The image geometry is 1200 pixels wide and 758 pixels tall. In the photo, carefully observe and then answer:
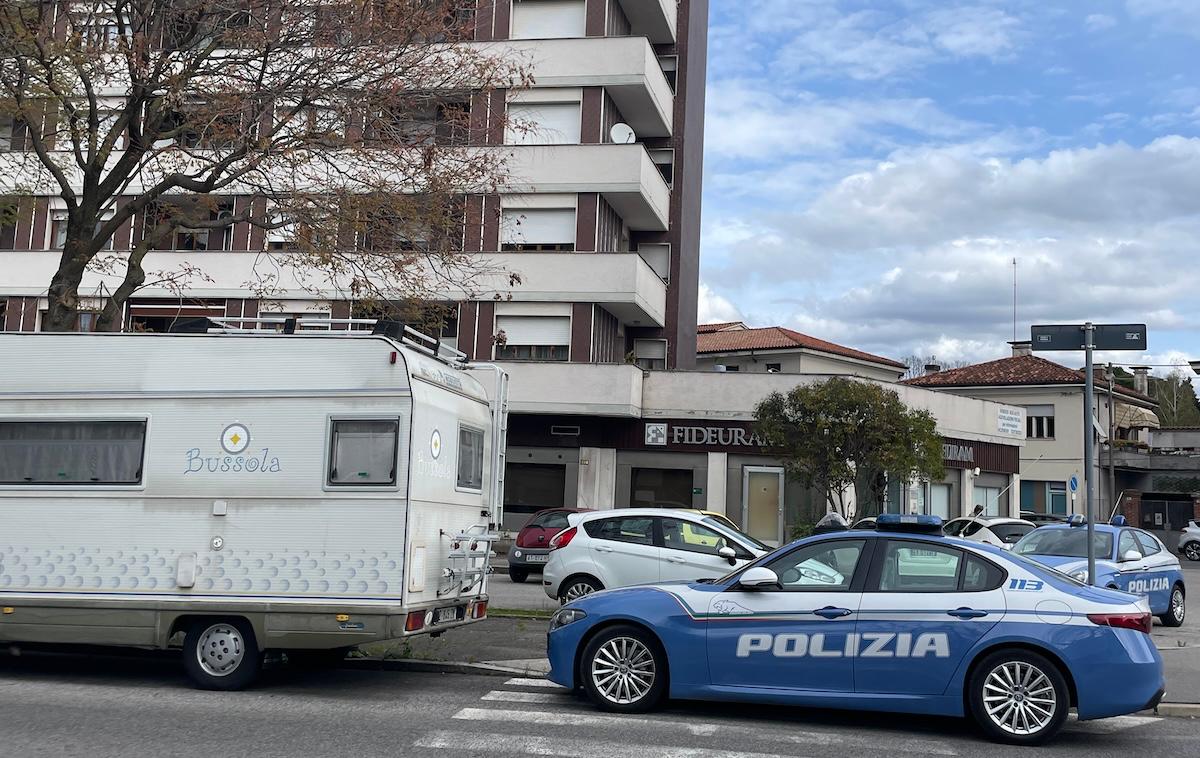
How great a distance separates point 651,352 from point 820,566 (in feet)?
84.9

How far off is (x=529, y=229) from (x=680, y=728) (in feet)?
76.0

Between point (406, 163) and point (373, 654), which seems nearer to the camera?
point (373, 654)

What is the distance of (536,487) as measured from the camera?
30891 millimetres

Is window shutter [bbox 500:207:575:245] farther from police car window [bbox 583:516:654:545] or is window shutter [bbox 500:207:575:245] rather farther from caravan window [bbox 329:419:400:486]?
caravan window [bbox 329:419:400:486]

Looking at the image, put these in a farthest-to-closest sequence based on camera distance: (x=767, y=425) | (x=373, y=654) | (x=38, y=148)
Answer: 1. (x=767, y=425)
2. (x=38, y=148)
3. (x=373, y=654)

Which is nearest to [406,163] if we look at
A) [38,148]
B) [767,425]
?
[38,148]

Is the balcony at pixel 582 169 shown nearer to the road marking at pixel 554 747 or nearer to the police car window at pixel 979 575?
the police car window at pixel 979 575

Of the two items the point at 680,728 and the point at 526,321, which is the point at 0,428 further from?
the point at 526,321

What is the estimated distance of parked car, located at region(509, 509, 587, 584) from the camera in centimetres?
2150

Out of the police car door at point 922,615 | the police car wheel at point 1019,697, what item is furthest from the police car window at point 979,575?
the police car wheel at point 1019,697

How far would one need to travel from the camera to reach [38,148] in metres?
14.5

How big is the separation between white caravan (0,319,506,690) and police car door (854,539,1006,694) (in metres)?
3.87

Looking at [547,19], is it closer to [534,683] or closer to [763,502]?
[763,502]

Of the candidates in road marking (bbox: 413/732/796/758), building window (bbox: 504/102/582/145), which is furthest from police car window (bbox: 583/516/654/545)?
building window (bbox: 504/102/582/145)
